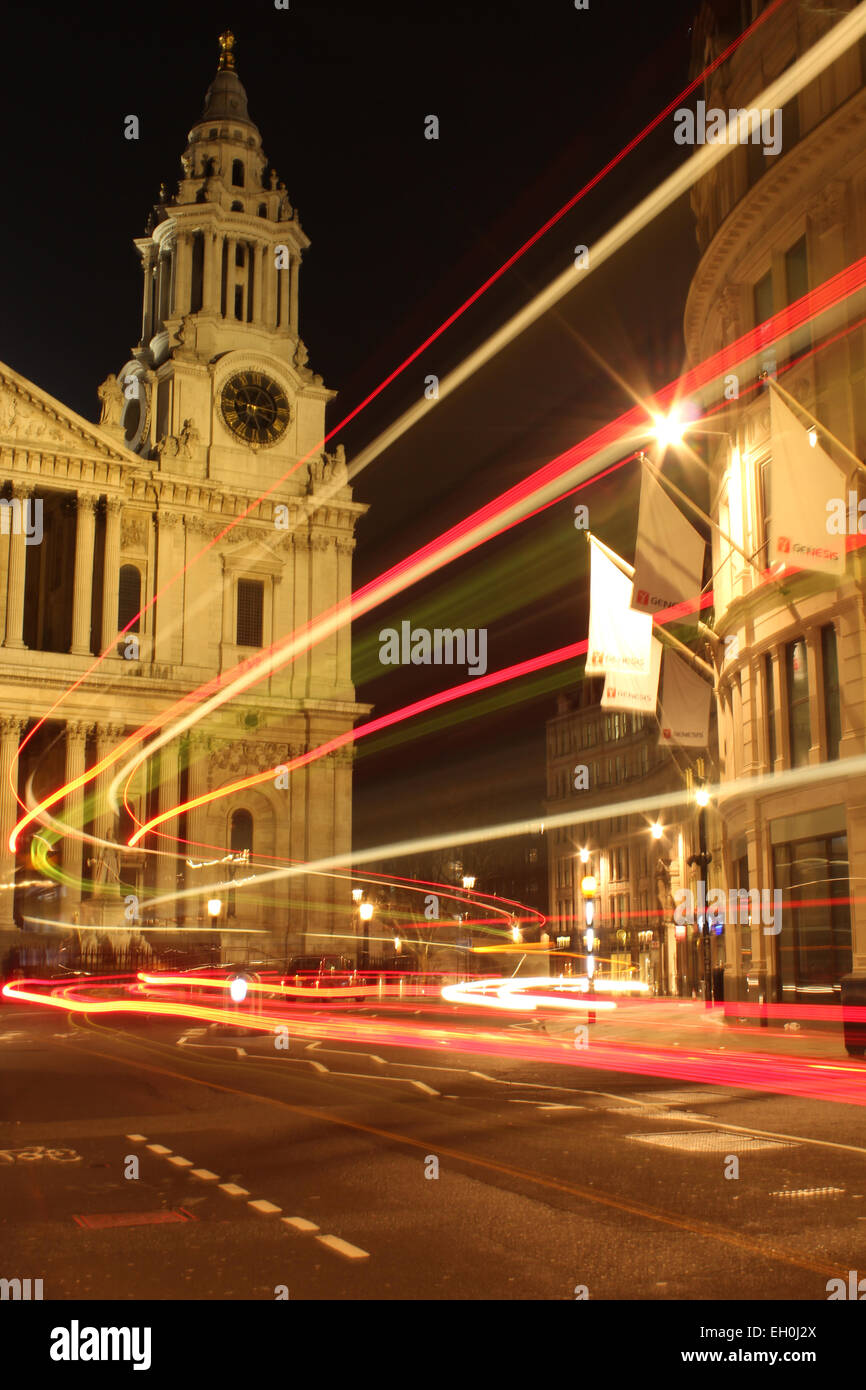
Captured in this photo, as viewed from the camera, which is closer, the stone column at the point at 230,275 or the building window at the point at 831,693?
the building window at the point at 831,693

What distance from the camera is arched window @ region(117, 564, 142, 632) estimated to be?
6719cm

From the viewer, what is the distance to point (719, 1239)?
8500 millimetres

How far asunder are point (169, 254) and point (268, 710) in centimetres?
2651

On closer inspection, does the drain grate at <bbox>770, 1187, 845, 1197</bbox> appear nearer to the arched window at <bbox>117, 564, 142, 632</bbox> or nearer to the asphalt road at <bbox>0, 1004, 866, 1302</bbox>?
the asphalt road at <bbox>0, 1004, 866, 1302</bbox>

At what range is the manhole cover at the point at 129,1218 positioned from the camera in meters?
9.28

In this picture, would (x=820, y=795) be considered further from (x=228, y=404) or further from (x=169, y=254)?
(x=169, y=254)

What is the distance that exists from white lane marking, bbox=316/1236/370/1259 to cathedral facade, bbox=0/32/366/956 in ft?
161

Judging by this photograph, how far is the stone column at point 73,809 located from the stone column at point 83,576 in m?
3.98

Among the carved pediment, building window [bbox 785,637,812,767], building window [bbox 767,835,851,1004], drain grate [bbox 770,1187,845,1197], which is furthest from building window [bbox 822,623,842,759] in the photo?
the carved pediment

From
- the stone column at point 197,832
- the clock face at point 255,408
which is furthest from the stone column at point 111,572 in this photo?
the clock face at point 255,408

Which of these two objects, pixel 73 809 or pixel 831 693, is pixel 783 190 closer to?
pixel 831 693

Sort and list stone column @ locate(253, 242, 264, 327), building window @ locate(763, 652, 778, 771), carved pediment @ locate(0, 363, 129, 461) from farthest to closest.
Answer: stone column @ locate(253, 242, 264, 327), carved pediment @ locate(0, 363, 129, 461), building window @ locate(763, 652, 778, 771)
